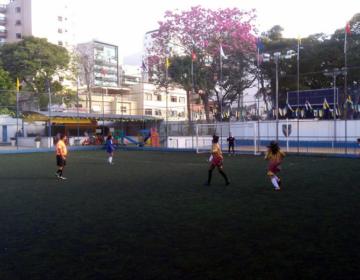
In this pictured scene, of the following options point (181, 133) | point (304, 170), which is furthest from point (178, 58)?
point (304, 170)

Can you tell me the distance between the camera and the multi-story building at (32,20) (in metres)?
54.5

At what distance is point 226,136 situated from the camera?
26125mm

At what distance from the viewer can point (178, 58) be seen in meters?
28.8

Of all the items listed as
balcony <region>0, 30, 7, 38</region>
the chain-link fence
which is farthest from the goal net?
balcony <region>0, 30, 7, 38</region>

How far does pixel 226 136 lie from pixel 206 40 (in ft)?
28.0

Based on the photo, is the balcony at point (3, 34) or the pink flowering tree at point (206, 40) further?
the balcony at point (3, 34)

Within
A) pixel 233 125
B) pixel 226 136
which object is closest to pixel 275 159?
pixel 226 136

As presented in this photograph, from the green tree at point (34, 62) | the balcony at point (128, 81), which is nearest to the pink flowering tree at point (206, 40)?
the green tree at point (34, 62)

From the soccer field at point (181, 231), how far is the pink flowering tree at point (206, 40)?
2035 cm

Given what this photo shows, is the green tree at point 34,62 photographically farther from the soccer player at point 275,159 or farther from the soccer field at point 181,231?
the soccer player at point 275,159

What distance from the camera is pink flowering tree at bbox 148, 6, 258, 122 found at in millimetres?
28125

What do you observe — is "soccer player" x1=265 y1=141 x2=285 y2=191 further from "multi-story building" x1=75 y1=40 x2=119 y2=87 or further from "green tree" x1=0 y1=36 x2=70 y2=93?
"multi-story building" x1=75 y1=40 x2=119 y2=87

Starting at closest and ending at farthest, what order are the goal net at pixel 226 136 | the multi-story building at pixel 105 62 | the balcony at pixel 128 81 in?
the goal net at pixel 226 136 → the multi-story building at pixel 105 62 → the balcony at pixel 128 81

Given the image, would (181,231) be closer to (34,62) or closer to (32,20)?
(34,62)
